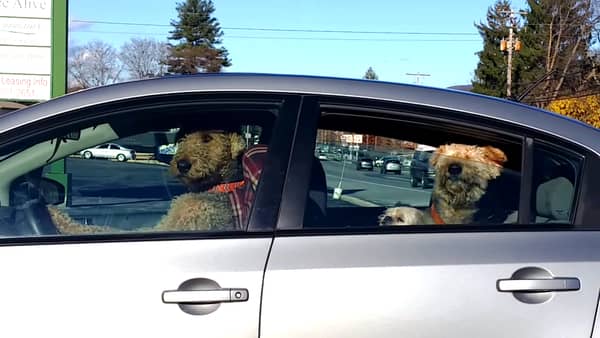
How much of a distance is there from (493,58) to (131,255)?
49.0 m

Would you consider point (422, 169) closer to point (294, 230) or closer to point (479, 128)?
point (479, 128)

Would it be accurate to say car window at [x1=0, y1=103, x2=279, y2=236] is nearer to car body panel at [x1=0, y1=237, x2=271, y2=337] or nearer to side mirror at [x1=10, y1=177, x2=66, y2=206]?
side mirror at [x1=10, y1=177, x2=66, y2=206]

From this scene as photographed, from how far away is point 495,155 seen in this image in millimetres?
2723

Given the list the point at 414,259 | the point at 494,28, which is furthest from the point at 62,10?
the point at 494,28

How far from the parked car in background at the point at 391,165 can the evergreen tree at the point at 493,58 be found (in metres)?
44.4

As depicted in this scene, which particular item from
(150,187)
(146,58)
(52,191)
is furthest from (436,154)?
(146,58)

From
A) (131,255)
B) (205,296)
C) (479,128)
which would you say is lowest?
(205,296)

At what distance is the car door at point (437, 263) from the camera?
2400 mm

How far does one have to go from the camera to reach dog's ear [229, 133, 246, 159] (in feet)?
9.20

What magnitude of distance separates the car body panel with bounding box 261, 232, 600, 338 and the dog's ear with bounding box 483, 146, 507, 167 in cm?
32

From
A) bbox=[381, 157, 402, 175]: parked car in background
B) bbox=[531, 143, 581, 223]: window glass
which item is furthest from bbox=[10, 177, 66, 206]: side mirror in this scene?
bbox=[531, 143, 581, 223]: window glass

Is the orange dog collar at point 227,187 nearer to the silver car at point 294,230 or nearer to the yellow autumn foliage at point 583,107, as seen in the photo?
the silver car at point 294,230

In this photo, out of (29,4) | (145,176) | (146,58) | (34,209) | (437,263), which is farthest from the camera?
(146,58)

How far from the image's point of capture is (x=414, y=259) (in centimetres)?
247
